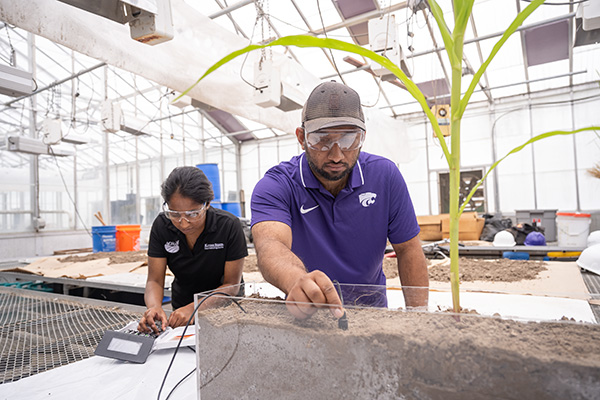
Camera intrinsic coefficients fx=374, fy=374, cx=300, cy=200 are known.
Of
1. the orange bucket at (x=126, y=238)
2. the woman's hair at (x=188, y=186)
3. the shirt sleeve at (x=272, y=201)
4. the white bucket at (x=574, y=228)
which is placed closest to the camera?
the shirt sleeve at (x=272, y=201)

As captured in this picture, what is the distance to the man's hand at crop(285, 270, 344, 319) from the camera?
1.82ft

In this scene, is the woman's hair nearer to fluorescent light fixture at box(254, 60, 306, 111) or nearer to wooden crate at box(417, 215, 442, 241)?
fluorescent light fixture at box(254, 60, 306, 111)

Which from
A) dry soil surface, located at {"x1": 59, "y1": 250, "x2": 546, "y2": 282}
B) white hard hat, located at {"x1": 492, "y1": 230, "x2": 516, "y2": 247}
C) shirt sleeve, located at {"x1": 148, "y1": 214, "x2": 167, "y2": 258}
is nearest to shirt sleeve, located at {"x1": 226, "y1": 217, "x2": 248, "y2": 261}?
shirt sleeve, located at {"x1": 148, "y1": 214, "x2": 167, "y2": 258}

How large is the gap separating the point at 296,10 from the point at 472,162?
528cm

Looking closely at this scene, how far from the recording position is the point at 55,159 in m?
7.05

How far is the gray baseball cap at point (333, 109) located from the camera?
867mm

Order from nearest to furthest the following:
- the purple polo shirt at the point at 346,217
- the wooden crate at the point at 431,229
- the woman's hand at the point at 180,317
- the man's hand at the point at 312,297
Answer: the man's hand at the point at 312,297, the purple polo shirt at the point at 346,217, the woman's hand at the point at 180,317, the wooden crate at the point at 431,229

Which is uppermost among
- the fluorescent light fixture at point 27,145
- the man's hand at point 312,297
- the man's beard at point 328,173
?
the fluorescent light fixture at point 27,145

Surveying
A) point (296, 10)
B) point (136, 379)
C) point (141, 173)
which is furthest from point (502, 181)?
point (136, 379)

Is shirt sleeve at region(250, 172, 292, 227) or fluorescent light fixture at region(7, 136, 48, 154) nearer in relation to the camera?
shirt sleeve at region(250, 172, 292, 227)

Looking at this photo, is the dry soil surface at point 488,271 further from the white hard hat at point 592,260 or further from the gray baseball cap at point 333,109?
the gray baseball cap at point 333,109

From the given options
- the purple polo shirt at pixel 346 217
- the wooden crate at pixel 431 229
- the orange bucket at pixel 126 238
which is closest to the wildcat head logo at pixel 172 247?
the purple polo shirt at pixel 346 217

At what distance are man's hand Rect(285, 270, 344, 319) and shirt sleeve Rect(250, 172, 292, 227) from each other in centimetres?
43

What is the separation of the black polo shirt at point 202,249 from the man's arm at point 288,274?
0.68 metres
